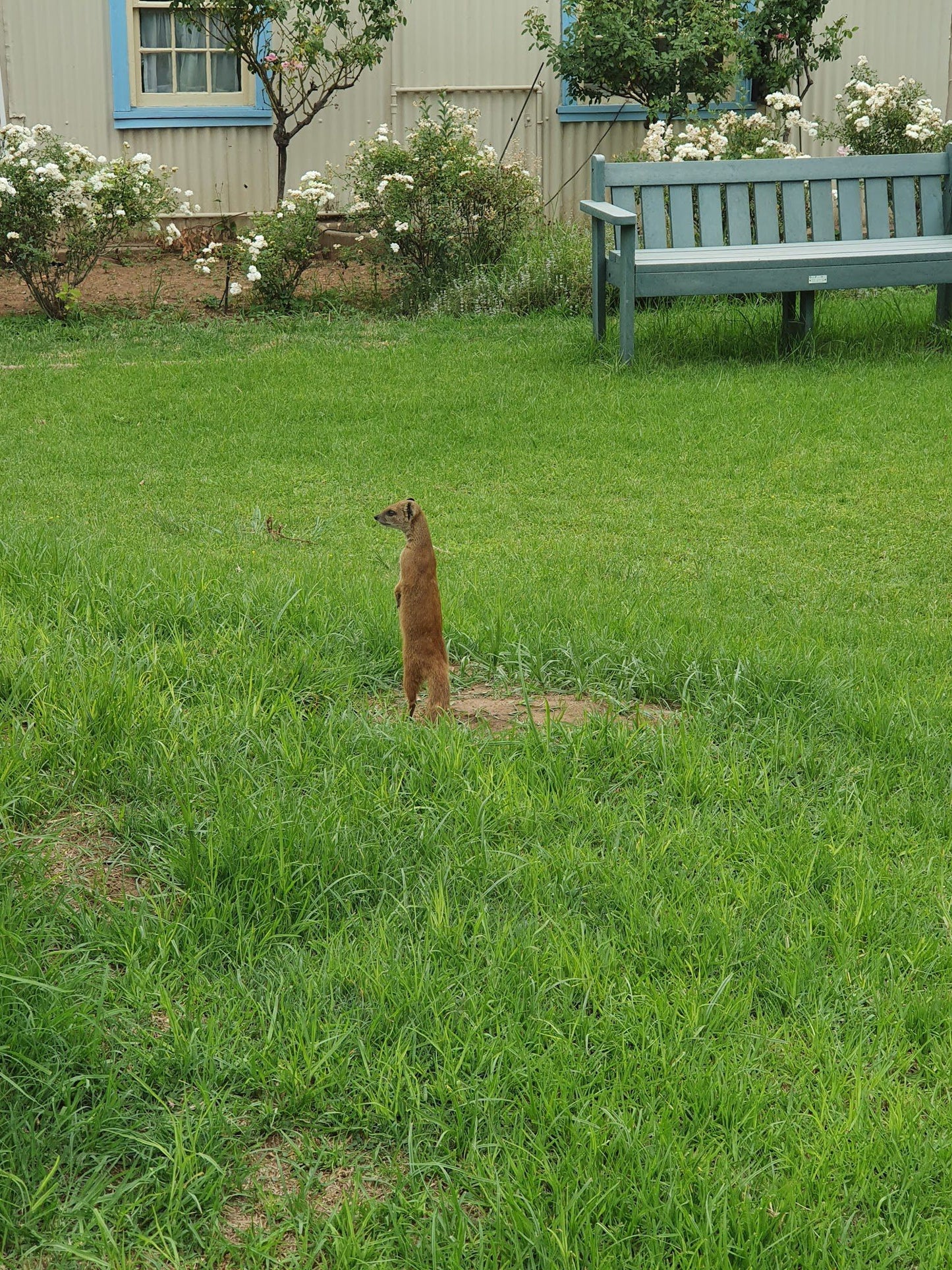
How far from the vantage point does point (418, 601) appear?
3.24m

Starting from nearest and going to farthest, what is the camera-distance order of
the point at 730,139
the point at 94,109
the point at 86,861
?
the point at 86,861 < the point at 730,139 < the point at 94,109

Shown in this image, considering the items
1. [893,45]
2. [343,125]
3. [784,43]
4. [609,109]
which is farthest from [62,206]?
[893,45]

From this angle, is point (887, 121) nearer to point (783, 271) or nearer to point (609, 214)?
point (783, 271)

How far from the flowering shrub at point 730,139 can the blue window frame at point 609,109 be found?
1.03 metres

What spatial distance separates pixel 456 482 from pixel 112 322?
201 inches

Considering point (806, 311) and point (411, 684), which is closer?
point (411, 684)

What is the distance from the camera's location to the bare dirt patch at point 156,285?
11.0 metres

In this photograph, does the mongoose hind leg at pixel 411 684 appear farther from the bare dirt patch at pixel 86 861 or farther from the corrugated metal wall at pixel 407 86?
the corrugated metal wall at pixel 407 86

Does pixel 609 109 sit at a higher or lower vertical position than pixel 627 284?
higher

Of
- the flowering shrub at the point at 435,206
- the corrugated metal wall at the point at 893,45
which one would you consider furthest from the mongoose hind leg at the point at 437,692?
the corrugated metal wall at the point at 893,45

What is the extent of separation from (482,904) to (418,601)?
855mm

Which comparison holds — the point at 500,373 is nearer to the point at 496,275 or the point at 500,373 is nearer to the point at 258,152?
the point at 496,275

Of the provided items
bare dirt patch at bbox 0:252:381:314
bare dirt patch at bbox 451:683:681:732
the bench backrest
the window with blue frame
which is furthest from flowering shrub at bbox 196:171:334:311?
bare dirt patch at bbox 451:683:681:732

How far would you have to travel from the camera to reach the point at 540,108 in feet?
43.8
